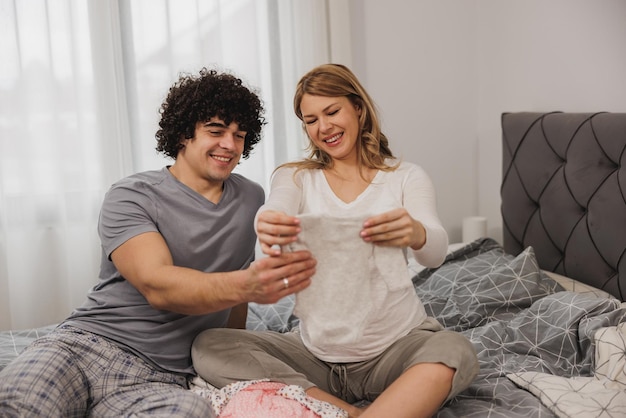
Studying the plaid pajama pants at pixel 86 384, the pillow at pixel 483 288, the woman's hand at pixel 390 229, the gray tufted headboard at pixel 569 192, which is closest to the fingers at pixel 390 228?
the woman's hand at pixel 390 229

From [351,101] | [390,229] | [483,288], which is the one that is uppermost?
[351,101]

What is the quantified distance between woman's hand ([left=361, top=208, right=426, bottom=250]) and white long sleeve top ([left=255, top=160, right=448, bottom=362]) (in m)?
0.02

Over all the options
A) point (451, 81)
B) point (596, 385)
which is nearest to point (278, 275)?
point (596, 385)

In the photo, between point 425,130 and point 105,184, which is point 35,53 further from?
point 425,130

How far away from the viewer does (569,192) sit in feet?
8.66

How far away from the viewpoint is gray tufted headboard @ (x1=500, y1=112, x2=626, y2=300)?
2.43 m

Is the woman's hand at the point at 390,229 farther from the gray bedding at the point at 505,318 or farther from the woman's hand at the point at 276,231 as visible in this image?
the gray bedding at the point at 505,318

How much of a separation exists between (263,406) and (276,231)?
0.41 m

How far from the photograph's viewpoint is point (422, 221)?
1.81m

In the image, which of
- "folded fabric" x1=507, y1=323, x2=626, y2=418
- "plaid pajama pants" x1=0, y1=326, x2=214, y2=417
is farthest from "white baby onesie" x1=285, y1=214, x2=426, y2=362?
"folded fabric" x1=507, y1=323, x2=626, y2=418

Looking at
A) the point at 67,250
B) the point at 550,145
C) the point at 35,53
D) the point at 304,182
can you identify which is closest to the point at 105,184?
the point at 67,250

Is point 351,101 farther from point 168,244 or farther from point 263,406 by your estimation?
point 263,406

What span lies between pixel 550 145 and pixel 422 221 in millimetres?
1153

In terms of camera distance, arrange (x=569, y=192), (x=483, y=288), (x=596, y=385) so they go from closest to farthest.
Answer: (x=596, y=385) → (x=483, y=288) → (x=569, y=192)
